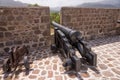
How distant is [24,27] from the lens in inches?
189

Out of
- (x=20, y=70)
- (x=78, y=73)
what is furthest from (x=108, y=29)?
(x=20, y=70)

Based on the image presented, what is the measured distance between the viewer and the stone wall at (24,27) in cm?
451

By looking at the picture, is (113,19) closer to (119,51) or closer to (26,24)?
(119,51)

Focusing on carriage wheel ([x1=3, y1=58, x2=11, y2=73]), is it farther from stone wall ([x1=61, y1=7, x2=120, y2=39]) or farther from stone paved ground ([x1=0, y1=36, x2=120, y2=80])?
stone wall ([x1=61, y1=7, x2=120, y2=39])

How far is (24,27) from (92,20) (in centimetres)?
339

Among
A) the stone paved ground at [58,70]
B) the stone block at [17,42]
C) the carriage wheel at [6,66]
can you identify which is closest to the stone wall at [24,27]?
the stone block at [17,42]

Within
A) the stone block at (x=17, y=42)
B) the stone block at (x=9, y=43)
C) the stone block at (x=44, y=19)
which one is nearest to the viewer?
the stone block at (x=9, y=43)

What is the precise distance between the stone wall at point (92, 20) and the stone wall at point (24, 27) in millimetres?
963

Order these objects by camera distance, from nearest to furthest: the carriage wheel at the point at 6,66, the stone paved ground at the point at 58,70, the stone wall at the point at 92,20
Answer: the stone paved ground at the point at 58,70 → the carriage wheel at the point at 6,66 → the stone wall at the point at 92,20

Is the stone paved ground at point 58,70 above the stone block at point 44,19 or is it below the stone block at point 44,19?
below

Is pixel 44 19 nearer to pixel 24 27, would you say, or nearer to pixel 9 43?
pixel 24 27

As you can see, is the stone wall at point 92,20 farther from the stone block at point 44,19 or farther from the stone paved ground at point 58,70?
the stone paved ground at point 58,70

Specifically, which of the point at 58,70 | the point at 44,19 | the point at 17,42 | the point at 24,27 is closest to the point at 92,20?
the point at 44,19

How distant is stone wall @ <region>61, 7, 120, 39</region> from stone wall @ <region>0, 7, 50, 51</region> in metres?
0.96
